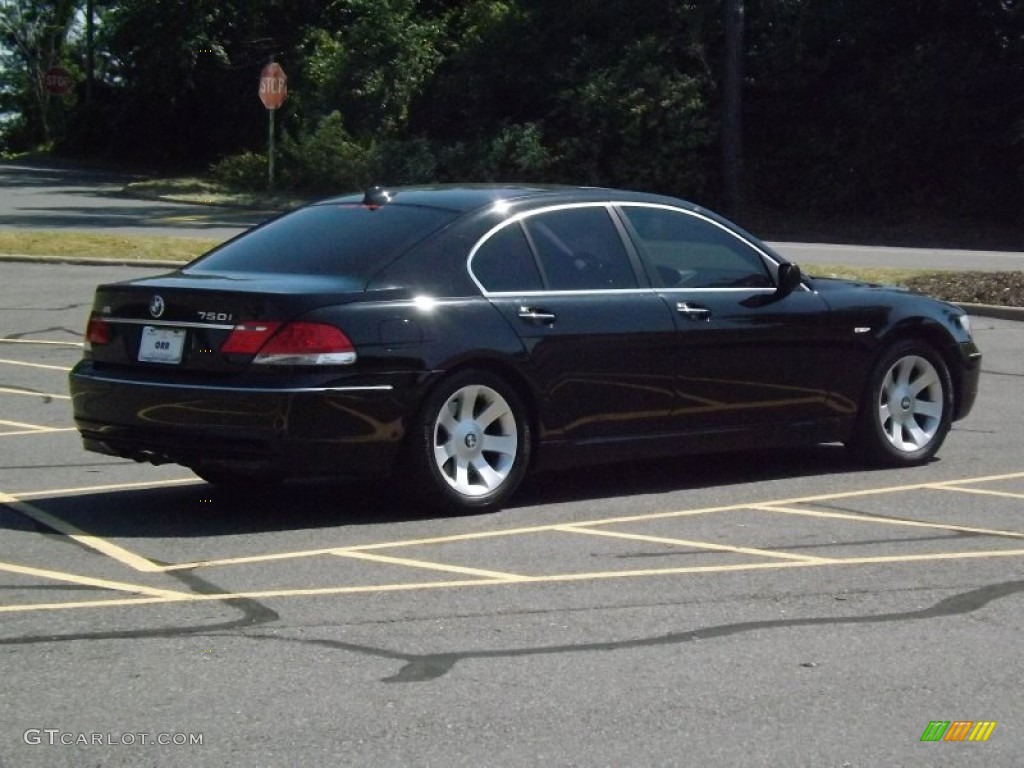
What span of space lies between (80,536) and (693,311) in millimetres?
3299

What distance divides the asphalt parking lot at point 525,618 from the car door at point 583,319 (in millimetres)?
468

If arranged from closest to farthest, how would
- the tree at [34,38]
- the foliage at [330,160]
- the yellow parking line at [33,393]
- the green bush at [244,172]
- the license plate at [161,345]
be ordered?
the license plate at [161,345] < the yellow parking line at [33,393] < the foliage at [330,160] < the green bush at [244,172] < the tree at [34,38]

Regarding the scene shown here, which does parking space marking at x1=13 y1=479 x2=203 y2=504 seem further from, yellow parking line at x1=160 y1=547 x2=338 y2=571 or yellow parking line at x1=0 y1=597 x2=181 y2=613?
yellow parking line at x1=0 y1=597 x2=181 y2=613

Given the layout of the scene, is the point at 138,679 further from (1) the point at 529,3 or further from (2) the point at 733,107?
(1) the point at 529,3

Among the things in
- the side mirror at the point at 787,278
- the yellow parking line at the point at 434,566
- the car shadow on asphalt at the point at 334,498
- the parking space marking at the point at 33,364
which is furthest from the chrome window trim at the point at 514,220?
the parking space marking at the point at 33,364

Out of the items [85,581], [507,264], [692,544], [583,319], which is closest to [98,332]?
[85,581]

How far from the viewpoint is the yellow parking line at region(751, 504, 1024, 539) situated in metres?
7.98

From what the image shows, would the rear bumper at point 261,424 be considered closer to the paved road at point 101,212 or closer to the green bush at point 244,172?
the paved road at point 101,212

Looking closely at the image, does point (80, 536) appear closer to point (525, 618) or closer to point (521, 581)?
point (521, 581)

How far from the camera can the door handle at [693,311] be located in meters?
8.80

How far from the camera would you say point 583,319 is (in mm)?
8445

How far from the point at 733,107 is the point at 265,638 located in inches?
1204

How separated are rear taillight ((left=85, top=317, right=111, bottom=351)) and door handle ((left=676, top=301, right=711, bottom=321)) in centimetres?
286

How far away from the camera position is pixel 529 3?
1553 inches
